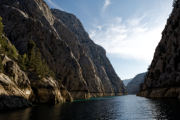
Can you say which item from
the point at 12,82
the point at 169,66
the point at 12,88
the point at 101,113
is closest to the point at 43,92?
the point at 12,82

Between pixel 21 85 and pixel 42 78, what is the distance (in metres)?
13.4

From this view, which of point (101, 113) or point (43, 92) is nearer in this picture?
point (101, 113)

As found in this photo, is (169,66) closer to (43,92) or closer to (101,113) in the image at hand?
(101,113)

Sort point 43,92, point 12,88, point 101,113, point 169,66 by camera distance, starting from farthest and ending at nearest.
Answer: point 169,66
point 43,92
point 12,88
point 101,113

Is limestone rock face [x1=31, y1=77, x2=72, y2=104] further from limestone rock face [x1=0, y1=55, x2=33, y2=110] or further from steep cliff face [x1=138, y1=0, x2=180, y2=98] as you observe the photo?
steep cliff face [x1=138, y1=0, x2=180, y2=98]

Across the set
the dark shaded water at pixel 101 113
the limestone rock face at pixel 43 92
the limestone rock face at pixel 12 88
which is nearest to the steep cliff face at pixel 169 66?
the dark shaded water at pixel 101 113

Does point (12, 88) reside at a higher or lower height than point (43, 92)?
higher

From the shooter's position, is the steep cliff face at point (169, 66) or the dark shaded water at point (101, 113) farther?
the steep cliff face at point (169, 66)


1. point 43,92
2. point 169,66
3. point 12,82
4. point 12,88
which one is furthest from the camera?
point 169,66

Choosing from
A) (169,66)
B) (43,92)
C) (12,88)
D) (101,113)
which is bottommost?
(101,113)

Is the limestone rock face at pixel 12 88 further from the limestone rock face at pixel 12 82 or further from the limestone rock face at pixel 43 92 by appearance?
the limestone rock face at pixel 43 92

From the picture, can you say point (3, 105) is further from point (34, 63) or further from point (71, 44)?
point (71, 44)

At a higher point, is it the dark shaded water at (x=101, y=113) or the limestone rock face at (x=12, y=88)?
the limestone rock face at (x=12, y=88)

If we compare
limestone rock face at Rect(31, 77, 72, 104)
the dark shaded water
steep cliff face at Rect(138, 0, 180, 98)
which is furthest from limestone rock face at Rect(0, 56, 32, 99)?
steep cliff face at Rect(138, 0, 180, 98)
